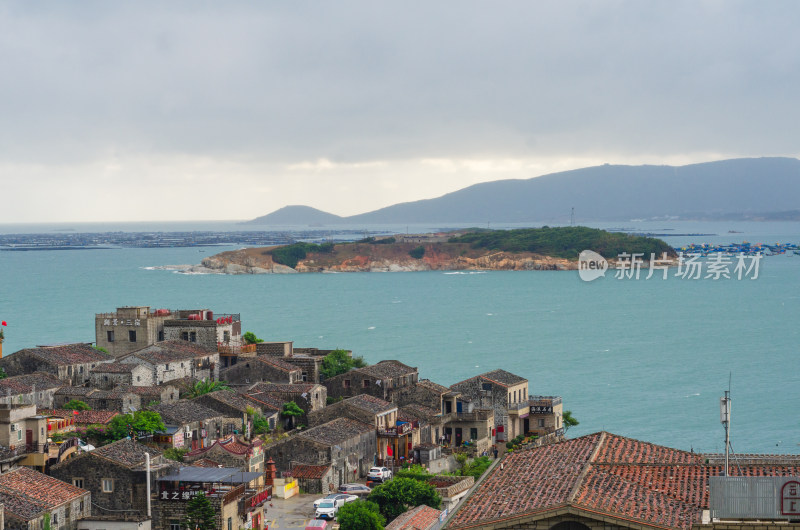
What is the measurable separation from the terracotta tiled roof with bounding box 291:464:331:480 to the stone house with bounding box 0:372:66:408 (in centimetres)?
932

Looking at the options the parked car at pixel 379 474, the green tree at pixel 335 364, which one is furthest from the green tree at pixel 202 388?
the parked car at pixel 379 474

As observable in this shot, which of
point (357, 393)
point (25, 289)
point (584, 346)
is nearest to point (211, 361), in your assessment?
point (357, 393)

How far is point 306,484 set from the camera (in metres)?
34.4

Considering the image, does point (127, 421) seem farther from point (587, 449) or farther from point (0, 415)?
point (587, 449)

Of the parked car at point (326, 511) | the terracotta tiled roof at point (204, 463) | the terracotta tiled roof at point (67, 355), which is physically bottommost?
the parked car at point (326, 511)

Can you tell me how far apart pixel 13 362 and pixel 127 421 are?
40.3 ft

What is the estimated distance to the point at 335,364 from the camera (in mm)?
49750

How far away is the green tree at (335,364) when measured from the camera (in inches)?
1940

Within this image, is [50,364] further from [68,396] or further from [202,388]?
[202,388]

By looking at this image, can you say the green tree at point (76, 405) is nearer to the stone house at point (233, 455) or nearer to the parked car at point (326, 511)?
the stone house at point (233, 455)

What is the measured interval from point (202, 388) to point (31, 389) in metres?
6.63

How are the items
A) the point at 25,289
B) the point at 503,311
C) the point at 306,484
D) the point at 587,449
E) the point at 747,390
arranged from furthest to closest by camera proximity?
the point at 25,289 < the point at 503,311 < the point at 747,390 < the point at 306,484 < the point at 587,449

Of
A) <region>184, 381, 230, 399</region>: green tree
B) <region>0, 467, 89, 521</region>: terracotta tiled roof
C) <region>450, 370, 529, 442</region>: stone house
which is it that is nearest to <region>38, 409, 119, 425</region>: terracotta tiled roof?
<region>184, 381, 230, 399</region>: green tree

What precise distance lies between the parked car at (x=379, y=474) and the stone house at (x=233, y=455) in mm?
3461
